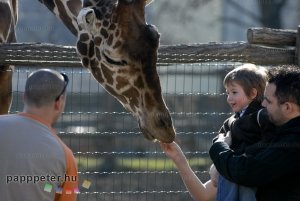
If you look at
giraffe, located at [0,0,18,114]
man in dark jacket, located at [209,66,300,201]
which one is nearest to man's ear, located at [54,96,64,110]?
man in dark jacket, located at [209,66,300,201]

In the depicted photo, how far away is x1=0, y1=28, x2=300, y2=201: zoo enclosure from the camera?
20.5ft

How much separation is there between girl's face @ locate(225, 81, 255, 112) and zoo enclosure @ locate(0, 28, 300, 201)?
4.35ft

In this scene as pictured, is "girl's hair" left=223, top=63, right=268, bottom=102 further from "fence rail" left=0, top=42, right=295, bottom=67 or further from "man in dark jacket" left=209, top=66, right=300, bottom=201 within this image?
"fence rail" left=0, top=42, right=295, bottom=67

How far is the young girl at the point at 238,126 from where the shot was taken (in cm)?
455

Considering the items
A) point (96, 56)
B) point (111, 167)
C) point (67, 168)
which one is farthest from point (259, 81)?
point (111, 167)

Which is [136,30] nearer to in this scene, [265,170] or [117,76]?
[117,76]

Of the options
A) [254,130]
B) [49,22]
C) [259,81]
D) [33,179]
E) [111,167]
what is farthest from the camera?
[49,22]

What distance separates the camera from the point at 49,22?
1250cm

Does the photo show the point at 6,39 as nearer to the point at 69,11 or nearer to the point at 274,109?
the point at 69,11

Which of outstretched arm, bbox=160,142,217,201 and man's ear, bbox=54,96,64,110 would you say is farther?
outstretched arm, bbox=160,142,217,201

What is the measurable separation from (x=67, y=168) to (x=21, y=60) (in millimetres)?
2226

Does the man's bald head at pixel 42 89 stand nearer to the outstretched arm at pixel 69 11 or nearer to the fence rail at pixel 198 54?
the fence rail at pixel 198 54

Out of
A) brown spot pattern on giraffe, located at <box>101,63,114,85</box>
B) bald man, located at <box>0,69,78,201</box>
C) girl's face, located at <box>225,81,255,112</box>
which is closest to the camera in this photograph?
bald man, located at <box>0,69,78,201</box>

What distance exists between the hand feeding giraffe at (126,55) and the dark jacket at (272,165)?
4.39 ft
